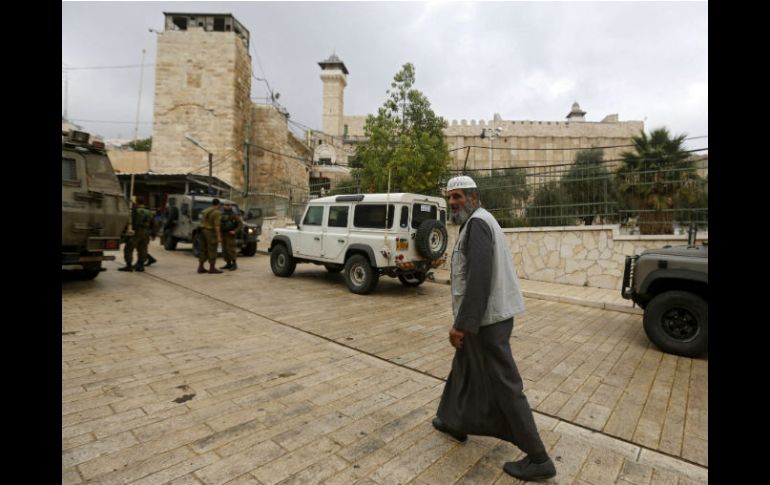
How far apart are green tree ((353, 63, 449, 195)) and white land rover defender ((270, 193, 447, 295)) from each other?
5105 millimetres

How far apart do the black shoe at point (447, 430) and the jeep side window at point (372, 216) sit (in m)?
5.21

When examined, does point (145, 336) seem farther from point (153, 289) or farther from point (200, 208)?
point (200, 208)

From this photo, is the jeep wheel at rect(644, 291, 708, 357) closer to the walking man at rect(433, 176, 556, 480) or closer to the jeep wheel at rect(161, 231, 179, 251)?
the walking man at rect(433, 176, 556, 480)

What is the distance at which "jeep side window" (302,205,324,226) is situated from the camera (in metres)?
9.07

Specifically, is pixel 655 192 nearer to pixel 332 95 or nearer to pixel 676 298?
pixel 676 298

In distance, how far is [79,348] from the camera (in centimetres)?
414

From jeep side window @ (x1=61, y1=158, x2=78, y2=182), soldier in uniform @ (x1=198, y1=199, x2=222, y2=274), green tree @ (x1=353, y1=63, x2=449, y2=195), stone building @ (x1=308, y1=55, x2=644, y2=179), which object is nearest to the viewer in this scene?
jeep side window @ (x1=61, y1=158, x2=78, y2=182)

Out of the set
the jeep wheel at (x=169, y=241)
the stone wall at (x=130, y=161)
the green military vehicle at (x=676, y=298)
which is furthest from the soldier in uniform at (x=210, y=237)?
the stone wall at (x=130, y=161)

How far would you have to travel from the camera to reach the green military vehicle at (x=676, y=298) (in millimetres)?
4496

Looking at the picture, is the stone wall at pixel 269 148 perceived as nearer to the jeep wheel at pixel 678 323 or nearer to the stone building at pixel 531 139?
the stone building at pixel 531 139

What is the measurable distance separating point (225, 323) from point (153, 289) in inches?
130

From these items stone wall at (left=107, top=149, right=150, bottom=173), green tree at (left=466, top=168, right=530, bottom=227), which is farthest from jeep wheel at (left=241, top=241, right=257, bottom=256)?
stone wall at (left=107, top=149, right=150, bottom=173)
